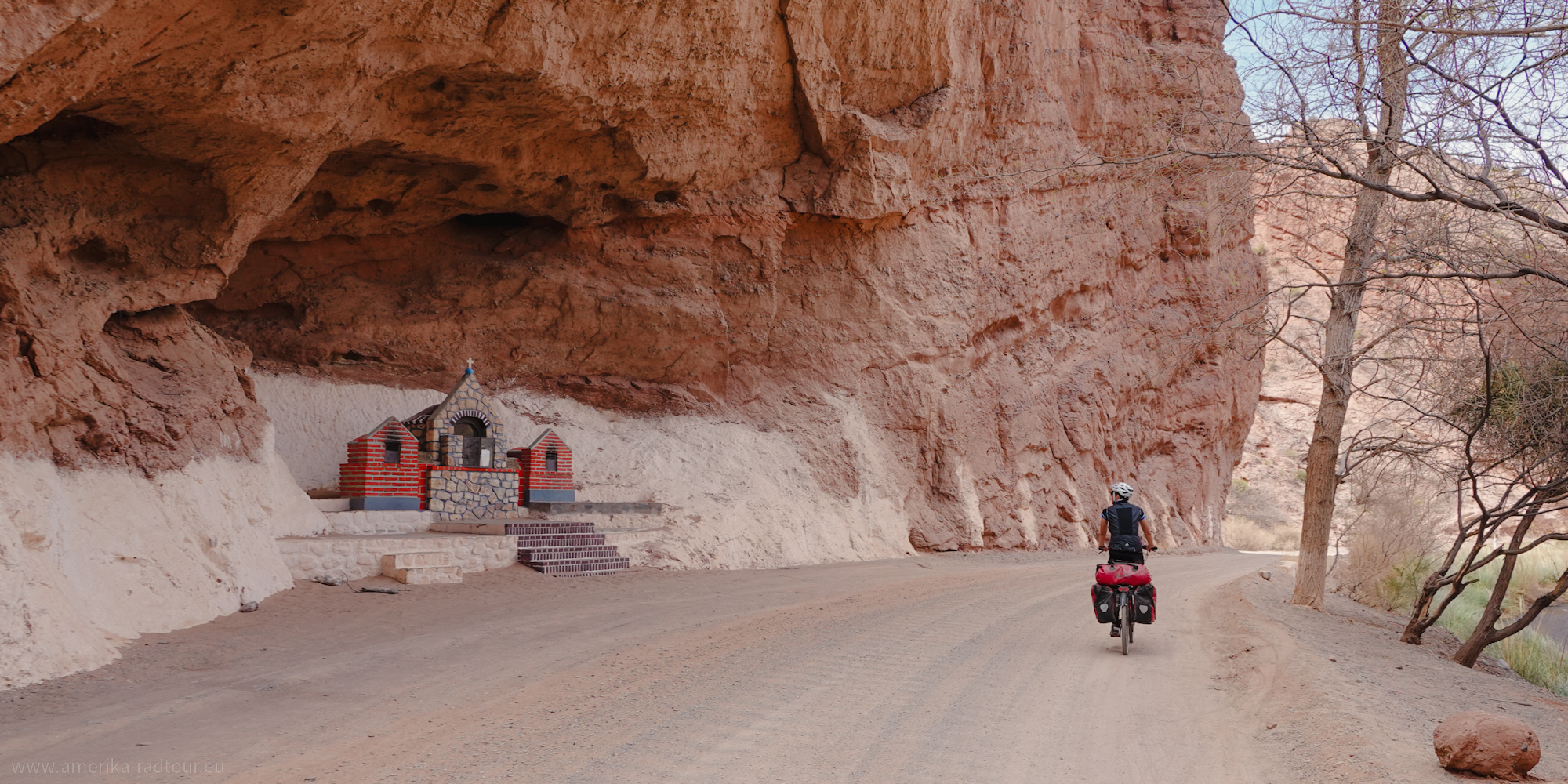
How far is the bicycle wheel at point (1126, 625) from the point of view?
8.81 metres

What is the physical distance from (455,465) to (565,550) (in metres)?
2.70

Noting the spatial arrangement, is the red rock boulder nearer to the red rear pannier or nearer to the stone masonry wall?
the red rear pannier

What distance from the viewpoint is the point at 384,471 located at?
48.6ft

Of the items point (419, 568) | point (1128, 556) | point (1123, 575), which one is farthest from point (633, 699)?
point (419, 568)

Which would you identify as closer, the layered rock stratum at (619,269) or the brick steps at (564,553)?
the layered rock stratum at (619,269)

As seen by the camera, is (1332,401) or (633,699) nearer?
(633,699)

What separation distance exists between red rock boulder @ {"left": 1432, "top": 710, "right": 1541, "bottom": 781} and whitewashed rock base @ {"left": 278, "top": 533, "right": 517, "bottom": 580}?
10.9 metres

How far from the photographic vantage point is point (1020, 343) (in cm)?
2525

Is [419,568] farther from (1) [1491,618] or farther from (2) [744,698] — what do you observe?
(1) [1491,618]

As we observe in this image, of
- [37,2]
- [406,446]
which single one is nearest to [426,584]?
[406,446]

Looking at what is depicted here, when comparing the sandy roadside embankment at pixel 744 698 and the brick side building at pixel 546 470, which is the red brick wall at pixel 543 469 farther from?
the sandy roadside embankment at pixel 744 698

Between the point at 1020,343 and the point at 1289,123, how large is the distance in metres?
16.8

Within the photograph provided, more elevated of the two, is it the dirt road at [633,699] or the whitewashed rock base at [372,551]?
the whitewashed rock base at [372,551]
